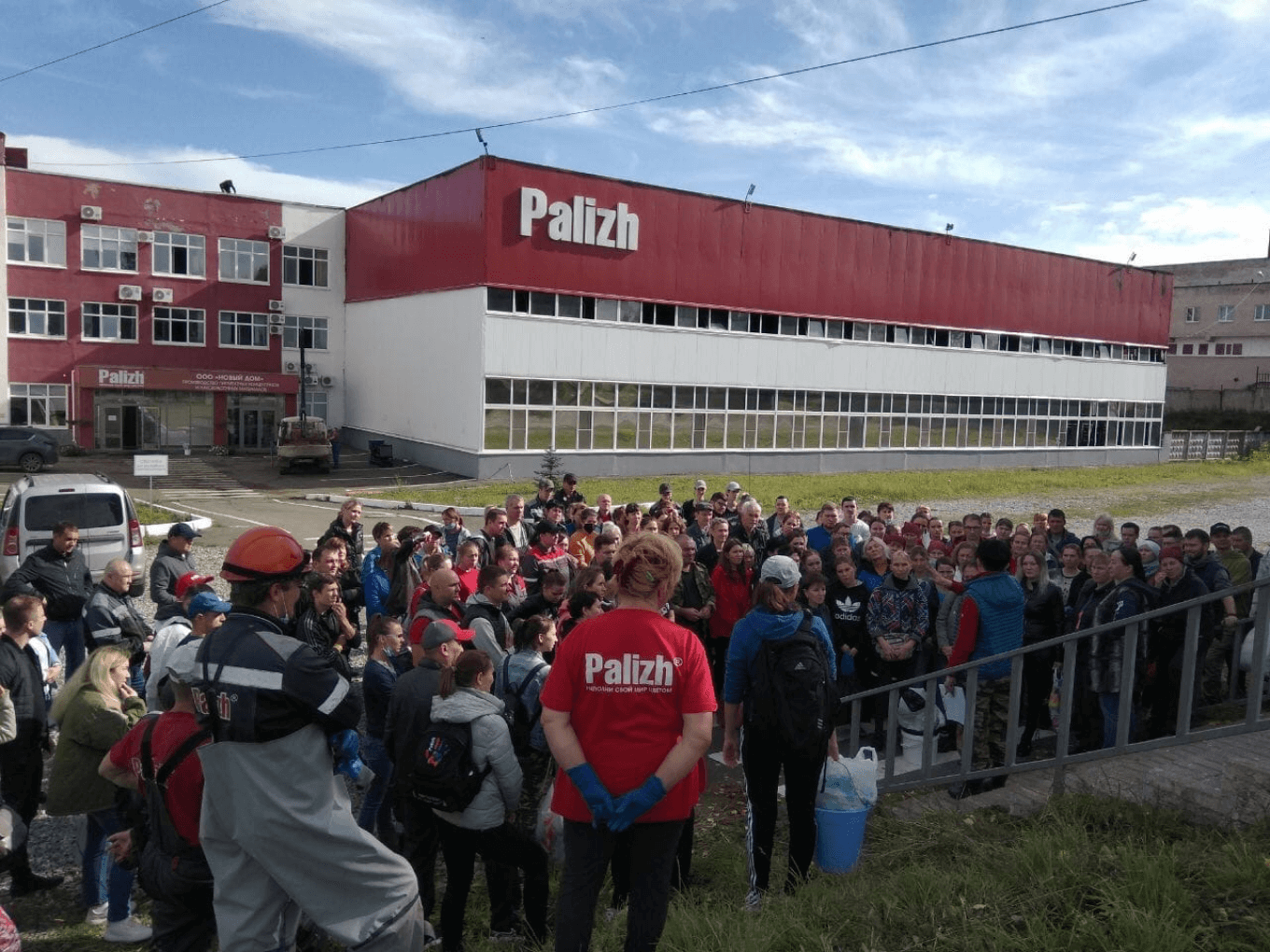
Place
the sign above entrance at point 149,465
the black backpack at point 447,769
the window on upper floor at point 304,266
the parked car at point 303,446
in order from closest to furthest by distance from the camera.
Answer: the black backpack at point 447,769 < the sign above entrance at point 149,465 < the parked car at point 303,446 < the window on upper floor at point 304,266

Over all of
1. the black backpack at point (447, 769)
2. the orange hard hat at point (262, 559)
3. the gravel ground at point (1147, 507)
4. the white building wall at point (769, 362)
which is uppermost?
the white building wall at point (769, 362)

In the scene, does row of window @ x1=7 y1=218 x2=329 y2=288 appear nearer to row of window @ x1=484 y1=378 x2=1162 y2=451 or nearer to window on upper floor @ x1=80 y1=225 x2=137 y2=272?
window on upper floor @ x1=80 y1=225 x2=137 y2=272

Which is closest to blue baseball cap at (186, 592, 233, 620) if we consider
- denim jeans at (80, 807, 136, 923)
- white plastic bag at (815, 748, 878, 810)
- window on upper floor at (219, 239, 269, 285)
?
denim jeans at (80, 807, 136, 923)

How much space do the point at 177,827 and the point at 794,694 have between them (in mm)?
2587

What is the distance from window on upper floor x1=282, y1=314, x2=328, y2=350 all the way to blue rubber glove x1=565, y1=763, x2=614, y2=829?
37623 mm

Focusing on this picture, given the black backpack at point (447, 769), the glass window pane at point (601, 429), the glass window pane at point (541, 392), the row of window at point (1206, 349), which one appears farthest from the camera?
the row of window at point (1206, 349)

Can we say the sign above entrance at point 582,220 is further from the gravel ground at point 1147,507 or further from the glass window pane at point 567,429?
the gravel ground at point 1147,507

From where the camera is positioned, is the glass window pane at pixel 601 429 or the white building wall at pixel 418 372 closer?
the white building wall at pixel 418 372

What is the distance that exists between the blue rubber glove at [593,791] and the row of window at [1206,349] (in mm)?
72343

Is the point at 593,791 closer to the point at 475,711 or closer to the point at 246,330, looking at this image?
the point at 475,711

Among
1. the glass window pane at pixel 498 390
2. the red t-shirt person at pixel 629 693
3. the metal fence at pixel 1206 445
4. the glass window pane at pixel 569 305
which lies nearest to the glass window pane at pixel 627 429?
the glass window pane at pixel 569 305

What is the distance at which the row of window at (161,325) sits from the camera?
34125 mm

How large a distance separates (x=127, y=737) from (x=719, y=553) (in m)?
5.86

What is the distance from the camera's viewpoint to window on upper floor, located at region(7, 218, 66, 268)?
33.6m
